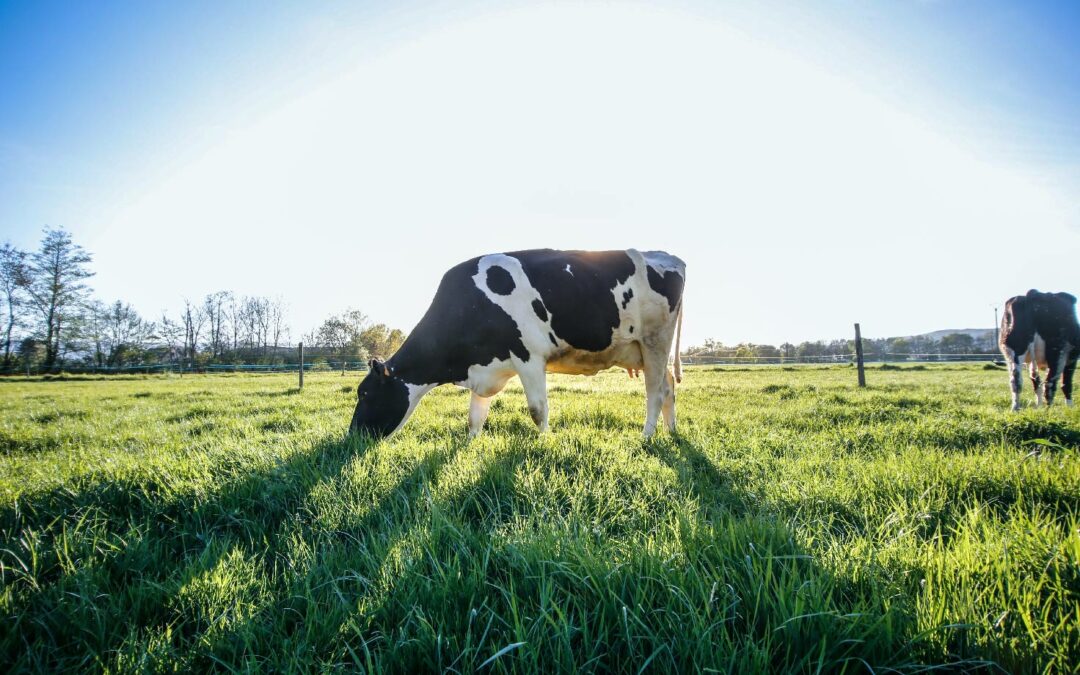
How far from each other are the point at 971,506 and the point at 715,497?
1508mm

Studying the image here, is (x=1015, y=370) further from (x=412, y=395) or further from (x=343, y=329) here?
(x=343, y=329)

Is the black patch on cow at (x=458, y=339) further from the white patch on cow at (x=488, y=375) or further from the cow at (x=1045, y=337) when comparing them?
the cow at (x=1045, y=337)

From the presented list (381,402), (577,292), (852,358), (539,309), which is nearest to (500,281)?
(539,309)

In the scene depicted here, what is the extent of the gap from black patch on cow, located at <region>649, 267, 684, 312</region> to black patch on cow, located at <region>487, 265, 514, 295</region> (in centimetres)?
209

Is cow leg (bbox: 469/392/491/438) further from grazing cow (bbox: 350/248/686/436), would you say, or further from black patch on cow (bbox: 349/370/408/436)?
black patch on cow (bbox: 349/370/408/436)

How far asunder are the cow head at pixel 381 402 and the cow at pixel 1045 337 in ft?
35.0

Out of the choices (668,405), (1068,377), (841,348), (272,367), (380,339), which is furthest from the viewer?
(841,348)

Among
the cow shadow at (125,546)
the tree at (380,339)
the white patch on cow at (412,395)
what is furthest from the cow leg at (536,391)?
the tree at (380,339)

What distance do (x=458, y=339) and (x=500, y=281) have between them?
95 cm

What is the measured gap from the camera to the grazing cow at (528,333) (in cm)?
548

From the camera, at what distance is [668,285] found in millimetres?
6277

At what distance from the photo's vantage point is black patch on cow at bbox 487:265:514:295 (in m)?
5.59

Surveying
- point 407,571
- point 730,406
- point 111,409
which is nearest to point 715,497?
point 407,571

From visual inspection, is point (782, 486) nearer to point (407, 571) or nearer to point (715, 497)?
point (715, 497)
